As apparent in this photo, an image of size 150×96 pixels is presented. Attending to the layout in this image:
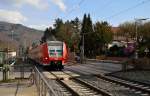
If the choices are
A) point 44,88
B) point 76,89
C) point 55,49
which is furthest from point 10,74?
point 44,88

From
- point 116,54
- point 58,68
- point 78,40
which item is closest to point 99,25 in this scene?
point 78,40

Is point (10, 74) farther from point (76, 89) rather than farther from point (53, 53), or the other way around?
point (76, 89)

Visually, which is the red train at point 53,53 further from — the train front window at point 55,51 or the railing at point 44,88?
the railing at point 44,88

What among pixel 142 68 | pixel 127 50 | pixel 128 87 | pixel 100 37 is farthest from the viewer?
pixel 100 37

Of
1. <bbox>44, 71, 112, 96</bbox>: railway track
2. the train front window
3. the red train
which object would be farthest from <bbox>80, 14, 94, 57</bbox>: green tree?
<bbox>44, 71, 112, 96</bbox>: railway track

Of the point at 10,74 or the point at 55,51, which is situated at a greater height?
the point at 55,51

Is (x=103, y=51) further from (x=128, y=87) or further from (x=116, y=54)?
(x=128, y=87)

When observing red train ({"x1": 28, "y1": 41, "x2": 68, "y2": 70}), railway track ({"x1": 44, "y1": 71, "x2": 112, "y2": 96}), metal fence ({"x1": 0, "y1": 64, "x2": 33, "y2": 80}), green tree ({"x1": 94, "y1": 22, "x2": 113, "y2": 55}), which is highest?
green tree ({"x1": 94, "y1": 22, "x2": 113, "y2": 55})

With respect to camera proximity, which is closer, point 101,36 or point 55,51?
point 55,51

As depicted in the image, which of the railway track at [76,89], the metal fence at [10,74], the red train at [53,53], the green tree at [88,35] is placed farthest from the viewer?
the green tree at [88,35]

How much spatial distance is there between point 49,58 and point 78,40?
80348 mm

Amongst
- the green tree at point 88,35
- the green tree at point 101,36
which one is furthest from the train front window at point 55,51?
the green tree at point 101,36

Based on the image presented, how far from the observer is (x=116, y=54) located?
9350cm

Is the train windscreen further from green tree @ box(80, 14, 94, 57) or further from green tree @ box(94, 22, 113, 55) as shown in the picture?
green tree @ box(94, 22, 113, 55)
